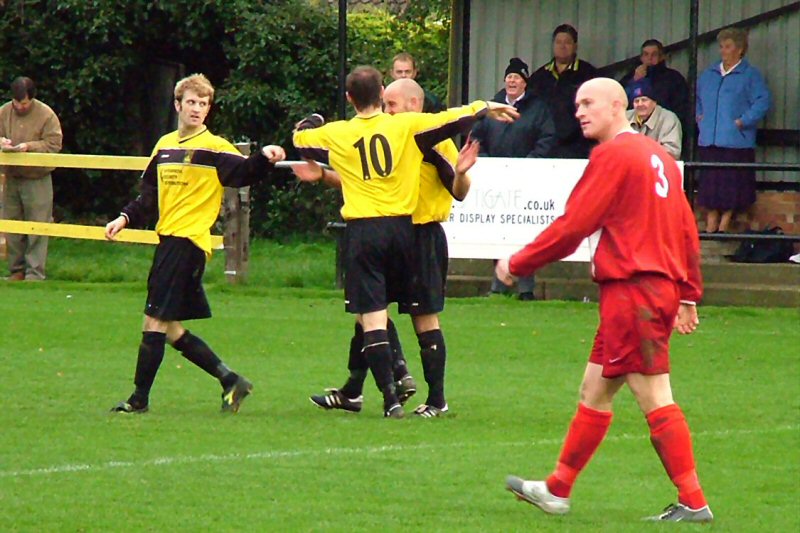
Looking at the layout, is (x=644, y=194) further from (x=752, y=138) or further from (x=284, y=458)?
(x=752, y=138)

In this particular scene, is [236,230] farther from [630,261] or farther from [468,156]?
[630,261]

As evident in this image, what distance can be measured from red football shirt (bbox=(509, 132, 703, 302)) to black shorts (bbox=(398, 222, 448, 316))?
9.53ft

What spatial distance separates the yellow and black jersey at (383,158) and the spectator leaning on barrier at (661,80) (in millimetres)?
7715

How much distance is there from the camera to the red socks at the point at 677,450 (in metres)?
6.90

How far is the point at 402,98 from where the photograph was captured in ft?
32.7

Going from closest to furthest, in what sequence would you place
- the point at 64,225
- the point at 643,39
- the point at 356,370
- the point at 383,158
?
the point at 383,158 → the point at 356,370 → the point at 64,225 → the point at 643,39

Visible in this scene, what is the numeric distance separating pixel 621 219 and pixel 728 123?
10277 mm

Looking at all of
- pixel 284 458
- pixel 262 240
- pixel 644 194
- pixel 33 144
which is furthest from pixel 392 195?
pixel 262 240

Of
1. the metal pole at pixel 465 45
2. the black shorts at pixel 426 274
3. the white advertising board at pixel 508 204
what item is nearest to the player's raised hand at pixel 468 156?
the black shorts at pixel 426 274

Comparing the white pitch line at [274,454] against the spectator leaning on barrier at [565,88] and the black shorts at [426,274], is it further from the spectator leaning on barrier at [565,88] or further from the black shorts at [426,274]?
the spectator leaning on barrier at [565,88]

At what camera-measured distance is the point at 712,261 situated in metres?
17.0

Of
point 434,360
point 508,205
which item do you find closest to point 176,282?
point 434,360

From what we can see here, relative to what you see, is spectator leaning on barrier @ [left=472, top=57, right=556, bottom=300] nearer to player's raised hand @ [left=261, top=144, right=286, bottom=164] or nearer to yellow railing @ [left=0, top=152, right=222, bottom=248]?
yellow railing @ [left=0, top=152, right=222, bottom=248]

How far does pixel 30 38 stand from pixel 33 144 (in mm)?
6061
